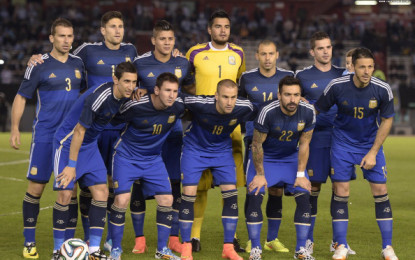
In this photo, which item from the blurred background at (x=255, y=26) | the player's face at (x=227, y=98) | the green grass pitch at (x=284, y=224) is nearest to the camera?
the player's face at (x=227, y=98)

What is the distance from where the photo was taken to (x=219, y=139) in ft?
26.0

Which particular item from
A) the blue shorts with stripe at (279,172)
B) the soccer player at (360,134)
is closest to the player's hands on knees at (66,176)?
the blue shorts with stripe at (279,172)

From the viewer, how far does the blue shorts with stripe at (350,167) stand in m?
7.66

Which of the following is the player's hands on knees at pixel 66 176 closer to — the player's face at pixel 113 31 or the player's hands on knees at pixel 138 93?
the player's hands on knees at pixel 138 93

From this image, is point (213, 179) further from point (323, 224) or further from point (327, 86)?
point (323, 224)

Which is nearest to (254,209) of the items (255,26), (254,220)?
(254,220)

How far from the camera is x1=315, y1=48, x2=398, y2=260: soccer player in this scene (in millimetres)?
7523

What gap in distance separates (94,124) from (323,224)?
12.6 feet

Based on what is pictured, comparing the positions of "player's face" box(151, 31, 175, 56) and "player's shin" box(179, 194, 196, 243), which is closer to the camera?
"player's shin" box(179, 194, 196, 243)

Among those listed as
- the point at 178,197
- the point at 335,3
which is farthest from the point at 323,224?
the point at 335,3

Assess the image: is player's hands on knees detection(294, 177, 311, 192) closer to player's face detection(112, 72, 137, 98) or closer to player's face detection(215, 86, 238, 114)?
player's face detection(215, 86, 238, 114)

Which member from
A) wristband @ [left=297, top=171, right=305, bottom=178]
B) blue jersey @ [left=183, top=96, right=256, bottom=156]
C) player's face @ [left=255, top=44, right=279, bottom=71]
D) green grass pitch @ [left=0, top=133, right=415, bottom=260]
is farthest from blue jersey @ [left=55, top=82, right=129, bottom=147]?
wristband @ [left=297, top=171, right=305, bottom=178]

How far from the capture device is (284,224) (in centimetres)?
984

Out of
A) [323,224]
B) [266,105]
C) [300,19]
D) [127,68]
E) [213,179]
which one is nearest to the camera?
[127,68]
